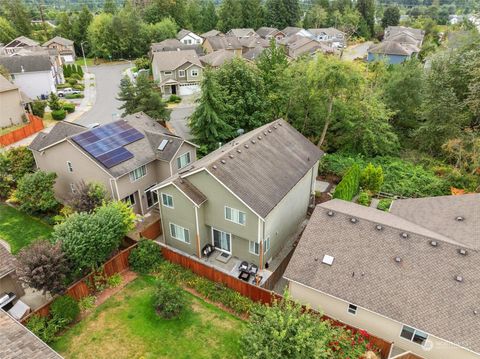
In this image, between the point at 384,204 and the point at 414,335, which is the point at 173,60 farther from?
the point at 414,335

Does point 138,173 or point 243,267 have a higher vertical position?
point 138,173

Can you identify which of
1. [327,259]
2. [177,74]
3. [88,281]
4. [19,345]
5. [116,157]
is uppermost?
[116,157]

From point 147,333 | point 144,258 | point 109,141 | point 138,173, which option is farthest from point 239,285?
point 109,141

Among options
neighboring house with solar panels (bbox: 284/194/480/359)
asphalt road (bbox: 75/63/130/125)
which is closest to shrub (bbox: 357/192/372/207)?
neighboring house with solar panels (bbox: 284/194/480/359)

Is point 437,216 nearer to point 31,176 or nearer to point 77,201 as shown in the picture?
point 77,201

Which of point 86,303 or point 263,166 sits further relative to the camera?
point 263,166

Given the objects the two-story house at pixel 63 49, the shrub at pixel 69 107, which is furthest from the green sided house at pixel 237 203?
the two-story house at pixel 63 49

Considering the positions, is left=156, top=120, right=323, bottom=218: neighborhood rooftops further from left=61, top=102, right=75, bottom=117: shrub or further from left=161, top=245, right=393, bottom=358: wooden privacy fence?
left=61, top=102, right=75, bottom=117: shrub
